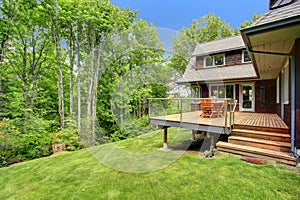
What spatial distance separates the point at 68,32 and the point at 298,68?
12916 millimetres

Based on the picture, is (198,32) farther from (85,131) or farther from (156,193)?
(156,193)

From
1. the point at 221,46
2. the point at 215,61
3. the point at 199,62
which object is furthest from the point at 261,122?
the point at 221,46

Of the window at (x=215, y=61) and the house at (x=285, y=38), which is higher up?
the window at (x=215, y=61)

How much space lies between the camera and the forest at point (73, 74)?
343 inches

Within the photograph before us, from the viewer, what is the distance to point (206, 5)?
19438 millimetres

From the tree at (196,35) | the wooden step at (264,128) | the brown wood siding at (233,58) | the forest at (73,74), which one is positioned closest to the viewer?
the wooden step at (264,128)

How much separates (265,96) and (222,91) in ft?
7.00

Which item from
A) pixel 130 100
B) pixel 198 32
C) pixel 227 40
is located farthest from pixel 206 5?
pixel 130 100

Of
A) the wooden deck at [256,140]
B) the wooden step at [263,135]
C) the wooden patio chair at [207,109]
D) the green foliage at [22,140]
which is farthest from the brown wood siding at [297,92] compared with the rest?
the green foliage at [22,140]

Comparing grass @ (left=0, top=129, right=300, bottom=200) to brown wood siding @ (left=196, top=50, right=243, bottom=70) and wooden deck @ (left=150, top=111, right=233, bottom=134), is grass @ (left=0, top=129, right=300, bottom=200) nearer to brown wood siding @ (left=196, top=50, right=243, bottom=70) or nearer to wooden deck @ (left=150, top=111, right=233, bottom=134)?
wooden deck @ (left=150, top=111, right=233, bottom=134)

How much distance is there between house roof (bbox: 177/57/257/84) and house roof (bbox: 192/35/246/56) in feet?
3.79

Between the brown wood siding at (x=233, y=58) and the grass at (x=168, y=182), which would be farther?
the brown wood siding at (x=233, y=58)

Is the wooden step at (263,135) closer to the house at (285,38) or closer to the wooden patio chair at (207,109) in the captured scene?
the house at (285,38)

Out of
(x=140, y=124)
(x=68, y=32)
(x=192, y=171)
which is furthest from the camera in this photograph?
(x=68, y=32)
